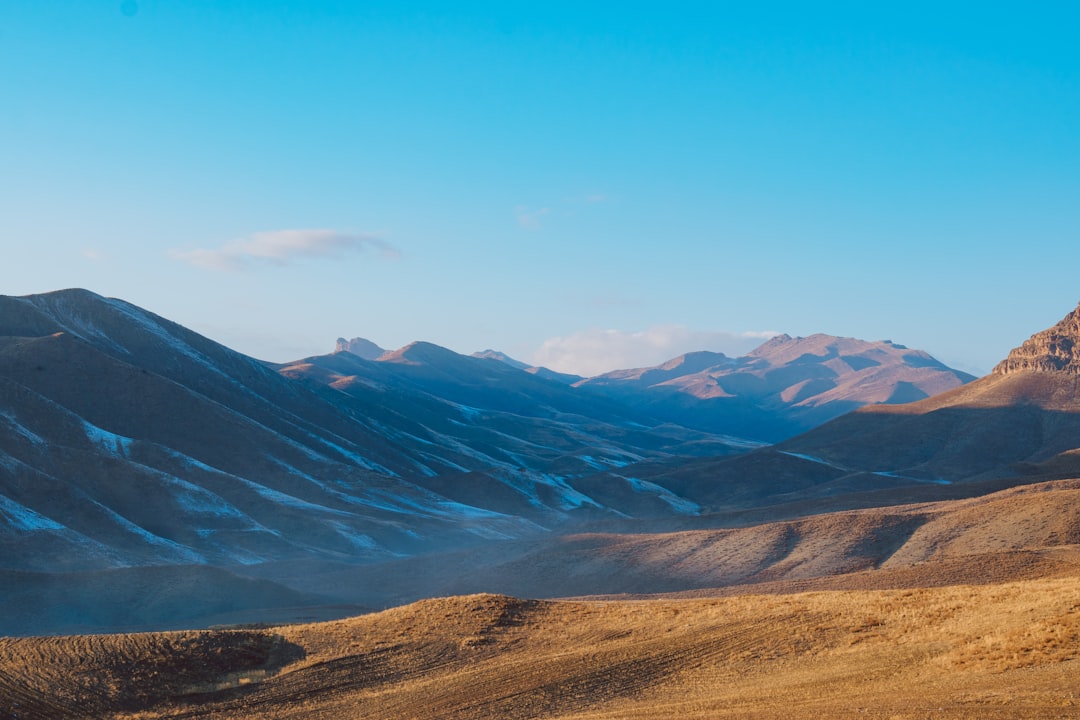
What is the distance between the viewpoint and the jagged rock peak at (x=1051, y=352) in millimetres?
161375

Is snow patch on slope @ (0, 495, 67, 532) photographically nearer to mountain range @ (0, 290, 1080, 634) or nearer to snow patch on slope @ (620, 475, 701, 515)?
mountain range @ (0, 290, 1080, 634)

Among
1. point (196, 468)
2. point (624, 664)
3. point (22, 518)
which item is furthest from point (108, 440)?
point (624, 664)

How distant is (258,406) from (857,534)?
102 metres

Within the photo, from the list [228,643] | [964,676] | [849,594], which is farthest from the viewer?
[849,594]

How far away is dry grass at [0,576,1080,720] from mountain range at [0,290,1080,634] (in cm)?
3472

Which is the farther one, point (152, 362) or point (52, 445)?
point (152, 362)

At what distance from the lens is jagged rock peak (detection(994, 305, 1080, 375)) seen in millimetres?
161375

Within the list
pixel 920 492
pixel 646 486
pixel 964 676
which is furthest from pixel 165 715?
pixel 646 486

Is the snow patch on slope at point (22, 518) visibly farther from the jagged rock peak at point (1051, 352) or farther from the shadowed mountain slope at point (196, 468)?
the jagged rock peak at point (1051, 352)

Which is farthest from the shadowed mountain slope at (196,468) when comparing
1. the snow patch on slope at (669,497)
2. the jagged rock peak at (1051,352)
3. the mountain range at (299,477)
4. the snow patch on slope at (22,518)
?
the jagged rock peak at (1051,352)

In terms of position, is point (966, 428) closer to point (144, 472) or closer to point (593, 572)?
point (593, 572)

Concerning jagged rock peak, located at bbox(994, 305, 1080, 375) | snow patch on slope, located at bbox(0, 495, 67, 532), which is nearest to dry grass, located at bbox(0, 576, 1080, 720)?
snow patch on slope, located at bbox(0, 495, 67, 532)

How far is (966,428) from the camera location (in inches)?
5802

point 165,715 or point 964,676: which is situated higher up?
point 964,676
